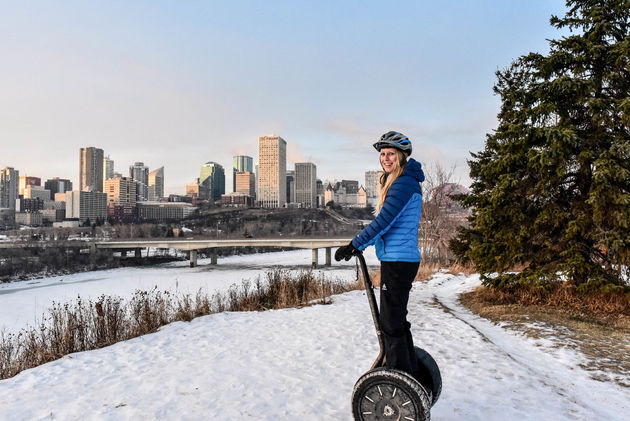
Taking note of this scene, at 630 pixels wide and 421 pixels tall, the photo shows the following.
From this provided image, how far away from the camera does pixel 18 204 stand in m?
185

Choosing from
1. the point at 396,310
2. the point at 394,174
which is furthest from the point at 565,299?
the point at 394,174

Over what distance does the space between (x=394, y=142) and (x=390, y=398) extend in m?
2.07

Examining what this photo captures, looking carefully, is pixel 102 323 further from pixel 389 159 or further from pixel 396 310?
pixel 389 159

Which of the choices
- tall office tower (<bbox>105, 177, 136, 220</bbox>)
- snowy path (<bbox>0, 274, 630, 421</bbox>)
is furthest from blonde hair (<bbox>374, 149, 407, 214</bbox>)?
tall office tower (<bbox>105, 177, 136, 220</bbox>)

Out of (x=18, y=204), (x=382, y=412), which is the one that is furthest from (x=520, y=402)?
(x=18, y=204)

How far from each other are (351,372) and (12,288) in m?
49.8

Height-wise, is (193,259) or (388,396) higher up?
(388,396)

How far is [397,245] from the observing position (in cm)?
301

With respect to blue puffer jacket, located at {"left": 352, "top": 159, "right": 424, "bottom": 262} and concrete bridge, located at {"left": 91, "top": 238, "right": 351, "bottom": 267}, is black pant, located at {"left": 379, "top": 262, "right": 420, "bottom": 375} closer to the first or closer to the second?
blue puffer jacket, located at {"left": 352, "top": 159, "right": 424, "bottom": 262}

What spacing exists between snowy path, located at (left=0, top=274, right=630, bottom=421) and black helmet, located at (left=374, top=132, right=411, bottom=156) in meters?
2.52

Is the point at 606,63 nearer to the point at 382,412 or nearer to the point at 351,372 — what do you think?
the point at 351,372

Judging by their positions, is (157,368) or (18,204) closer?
(157,368)

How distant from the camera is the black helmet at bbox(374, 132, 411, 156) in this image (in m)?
3.15

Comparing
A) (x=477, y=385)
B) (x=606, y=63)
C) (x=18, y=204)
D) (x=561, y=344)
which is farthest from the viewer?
(x=18, y=204)
